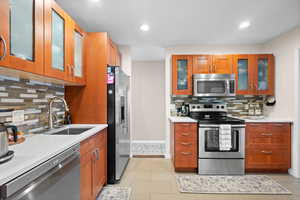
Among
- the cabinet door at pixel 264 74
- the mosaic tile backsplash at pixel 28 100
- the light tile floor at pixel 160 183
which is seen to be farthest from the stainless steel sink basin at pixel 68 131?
the cabinet door at pixel 264 74

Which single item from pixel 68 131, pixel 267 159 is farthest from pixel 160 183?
pixel 267 159

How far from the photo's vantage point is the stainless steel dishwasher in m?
0.89

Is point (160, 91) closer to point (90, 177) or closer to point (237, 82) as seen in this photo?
point (237, 82)

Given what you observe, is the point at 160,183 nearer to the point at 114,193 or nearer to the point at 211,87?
the point at 114,193

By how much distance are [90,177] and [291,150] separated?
3139mm

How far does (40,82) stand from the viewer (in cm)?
208

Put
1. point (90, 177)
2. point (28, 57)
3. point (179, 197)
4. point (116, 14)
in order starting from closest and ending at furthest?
point (28, 57), point (90, 177), point (179, 197), point (116, 14)

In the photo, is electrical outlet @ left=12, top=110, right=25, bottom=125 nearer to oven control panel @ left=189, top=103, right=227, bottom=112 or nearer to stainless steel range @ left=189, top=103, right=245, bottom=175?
stainless steel range @ left=189, top=103, right=245, bottom=175

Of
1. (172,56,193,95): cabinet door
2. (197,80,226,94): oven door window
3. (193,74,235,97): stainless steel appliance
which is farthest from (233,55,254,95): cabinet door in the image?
(172,56,193,95): cabinet door

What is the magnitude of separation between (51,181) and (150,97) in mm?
4053

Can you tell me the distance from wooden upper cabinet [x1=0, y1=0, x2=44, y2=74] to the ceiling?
2.89 feet

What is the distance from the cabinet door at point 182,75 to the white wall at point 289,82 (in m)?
1.58

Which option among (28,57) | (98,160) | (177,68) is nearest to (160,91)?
(177,68)

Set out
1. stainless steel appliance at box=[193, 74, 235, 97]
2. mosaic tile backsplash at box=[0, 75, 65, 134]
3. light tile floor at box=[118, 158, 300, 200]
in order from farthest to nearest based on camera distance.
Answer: stainless steel appliance at box=[193, 74, 235, 97] < light tile floor at box=[118, 158, 300, 200] < mosaic tile backsplash at box=[0, 75, 65, 134]
